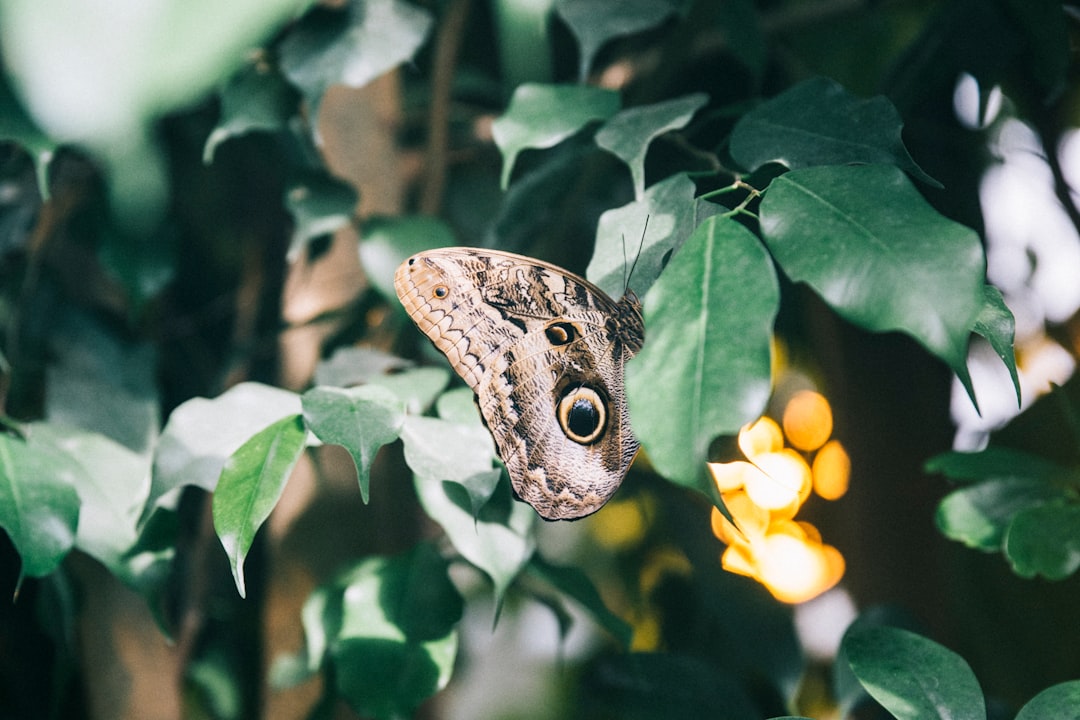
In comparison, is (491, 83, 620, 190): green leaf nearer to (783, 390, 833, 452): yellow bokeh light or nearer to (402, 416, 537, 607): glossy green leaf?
(402, 416, 537, 607): glossy green leaf

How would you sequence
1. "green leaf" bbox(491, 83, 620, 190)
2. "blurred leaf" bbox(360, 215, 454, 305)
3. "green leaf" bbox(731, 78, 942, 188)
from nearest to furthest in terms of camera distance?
"green leaf" bbox(731, 78, 942, 188), "green leaf" bbox(491, 83, 620, 190), "blurred leaf" bbox(360, 215, 454, 305)

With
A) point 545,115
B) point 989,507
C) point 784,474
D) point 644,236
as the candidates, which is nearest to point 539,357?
point 644,236

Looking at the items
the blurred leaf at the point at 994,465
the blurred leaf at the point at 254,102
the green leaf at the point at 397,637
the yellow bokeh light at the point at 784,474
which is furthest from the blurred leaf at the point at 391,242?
the yellow bokeh light at the point at 784,474

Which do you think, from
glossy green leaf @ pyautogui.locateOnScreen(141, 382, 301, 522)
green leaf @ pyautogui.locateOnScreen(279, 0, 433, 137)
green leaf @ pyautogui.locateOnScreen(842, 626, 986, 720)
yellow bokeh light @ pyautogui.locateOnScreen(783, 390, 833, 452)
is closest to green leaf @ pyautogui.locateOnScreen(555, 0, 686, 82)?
green leaf @ pyautogui.locateOnScreen(279, 0, 433, 137)

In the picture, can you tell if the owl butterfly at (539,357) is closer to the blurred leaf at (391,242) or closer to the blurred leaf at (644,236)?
the blurred leaf at (644,236)

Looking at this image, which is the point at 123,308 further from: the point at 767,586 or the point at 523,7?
the point at 767,586

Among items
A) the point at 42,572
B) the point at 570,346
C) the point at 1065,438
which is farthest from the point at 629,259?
the point at 1065,438
